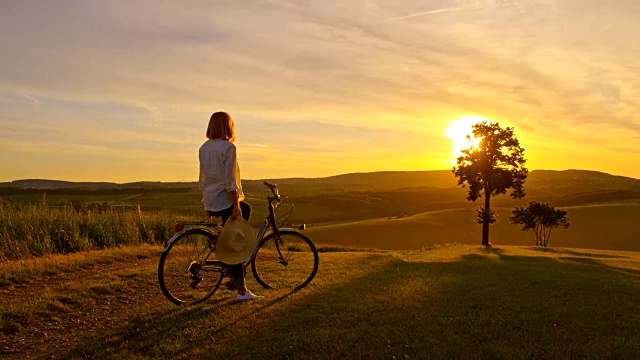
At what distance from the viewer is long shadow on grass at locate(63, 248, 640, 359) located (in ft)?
15.2

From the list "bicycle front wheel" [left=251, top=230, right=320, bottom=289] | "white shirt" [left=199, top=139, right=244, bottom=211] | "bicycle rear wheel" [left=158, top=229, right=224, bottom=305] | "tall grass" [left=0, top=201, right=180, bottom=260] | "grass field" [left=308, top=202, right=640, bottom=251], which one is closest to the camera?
"white shirt" [left=199, top=139, right=244, bottom=211]

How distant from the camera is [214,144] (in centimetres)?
643

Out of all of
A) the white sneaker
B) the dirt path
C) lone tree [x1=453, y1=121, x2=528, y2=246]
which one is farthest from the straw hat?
lone tree [x1=453, y1=121, x2=528, y2=246]

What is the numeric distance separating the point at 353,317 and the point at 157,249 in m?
9.20

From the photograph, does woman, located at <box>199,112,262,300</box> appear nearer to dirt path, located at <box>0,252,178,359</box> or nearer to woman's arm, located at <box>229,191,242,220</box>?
woman's arm, located at <box>229,191,242,220</box>

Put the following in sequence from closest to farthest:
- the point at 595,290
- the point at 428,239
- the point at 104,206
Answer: the point at 595,290, the point at 104,206, the point at 428,239

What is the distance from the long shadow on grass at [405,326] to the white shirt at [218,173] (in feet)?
4.55

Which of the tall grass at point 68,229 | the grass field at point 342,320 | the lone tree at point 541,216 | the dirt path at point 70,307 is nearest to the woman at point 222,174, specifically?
the grass field at point 342,320

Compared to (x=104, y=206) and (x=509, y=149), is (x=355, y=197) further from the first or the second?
(x=104, y=206)

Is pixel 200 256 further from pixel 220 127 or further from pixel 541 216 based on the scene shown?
pixel 541 216

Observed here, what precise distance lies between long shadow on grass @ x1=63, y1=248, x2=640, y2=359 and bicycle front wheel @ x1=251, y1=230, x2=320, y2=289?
639 millimetres

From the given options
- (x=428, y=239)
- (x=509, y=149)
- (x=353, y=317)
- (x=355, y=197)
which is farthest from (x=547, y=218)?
(x=355, y=197)

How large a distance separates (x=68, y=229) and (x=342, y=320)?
34.3ft

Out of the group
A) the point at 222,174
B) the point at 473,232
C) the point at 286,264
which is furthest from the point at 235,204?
the point at 473,232
